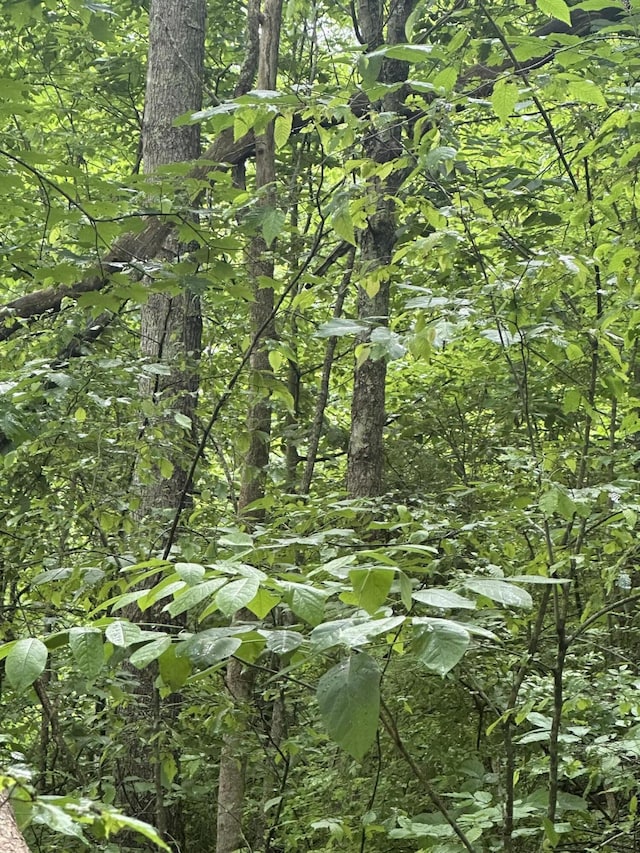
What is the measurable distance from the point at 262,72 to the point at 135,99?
10.2ft

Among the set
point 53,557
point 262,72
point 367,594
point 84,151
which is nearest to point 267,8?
point 262,72

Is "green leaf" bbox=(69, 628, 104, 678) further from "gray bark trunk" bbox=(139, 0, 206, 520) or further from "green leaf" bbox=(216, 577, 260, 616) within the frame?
"gray bark trunk" bbox=(139, 0, 206, 520)

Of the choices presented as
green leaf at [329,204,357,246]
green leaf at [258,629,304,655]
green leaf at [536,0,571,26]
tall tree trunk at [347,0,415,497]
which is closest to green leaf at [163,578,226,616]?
green leaf at [258,629,304,655]

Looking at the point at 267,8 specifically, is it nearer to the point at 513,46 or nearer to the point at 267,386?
the point at 513,46

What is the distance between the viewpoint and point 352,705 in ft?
4.17

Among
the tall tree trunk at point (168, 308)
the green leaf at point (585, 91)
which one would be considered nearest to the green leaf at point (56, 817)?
the green leaf at point (585, 91)

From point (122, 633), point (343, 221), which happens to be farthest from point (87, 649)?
point (343, 221)

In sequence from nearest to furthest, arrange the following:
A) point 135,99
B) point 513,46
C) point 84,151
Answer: point 513,46 → point 84,151 → point 135,99

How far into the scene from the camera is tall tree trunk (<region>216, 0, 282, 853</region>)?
3.73 metres

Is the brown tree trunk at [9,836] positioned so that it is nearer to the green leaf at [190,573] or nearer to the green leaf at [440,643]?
the green leaf at [190,573]

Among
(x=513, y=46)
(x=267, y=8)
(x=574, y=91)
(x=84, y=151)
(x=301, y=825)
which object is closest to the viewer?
(x=574, y=91)

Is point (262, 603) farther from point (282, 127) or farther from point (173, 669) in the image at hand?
point (282, 127)

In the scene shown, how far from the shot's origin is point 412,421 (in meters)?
5.90

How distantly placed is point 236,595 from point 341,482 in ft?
15.8
